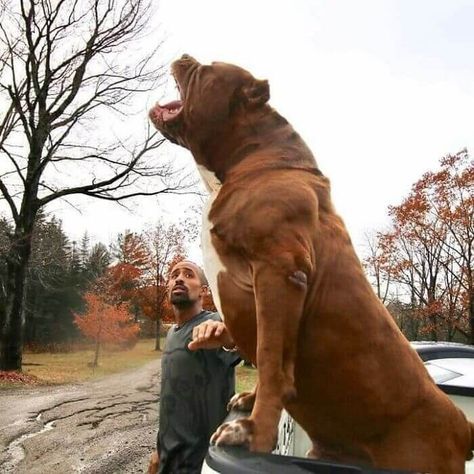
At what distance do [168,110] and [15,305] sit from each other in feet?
53.8

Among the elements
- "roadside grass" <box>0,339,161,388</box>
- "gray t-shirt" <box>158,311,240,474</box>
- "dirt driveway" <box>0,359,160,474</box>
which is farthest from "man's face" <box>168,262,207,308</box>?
"roadside grass" <box>0,339,161,388</box>

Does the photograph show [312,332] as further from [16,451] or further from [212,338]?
[16,451]

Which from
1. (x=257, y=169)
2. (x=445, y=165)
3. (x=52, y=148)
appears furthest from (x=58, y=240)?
(x=257, y=169)

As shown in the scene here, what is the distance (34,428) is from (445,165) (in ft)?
57.5

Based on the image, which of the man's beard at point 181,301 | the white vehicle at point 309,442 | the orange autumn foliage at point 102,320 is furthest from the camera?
the orange autumn foliage at point 102,320

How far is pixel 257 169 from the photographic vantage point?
133cm

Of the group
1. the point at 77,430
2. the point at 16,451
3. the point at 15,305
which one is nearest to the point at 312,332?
the point at 16,451

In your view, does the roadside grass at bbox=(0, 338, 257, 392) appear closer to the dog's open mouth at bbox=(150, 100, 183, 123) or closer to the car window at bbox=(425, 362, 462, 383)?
the car window at bbox=(425, 362, 462, 383)

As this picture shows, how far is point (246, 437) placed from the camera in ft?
3.58

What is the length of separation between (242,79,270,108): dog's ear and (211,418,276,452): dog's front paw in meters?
0.74

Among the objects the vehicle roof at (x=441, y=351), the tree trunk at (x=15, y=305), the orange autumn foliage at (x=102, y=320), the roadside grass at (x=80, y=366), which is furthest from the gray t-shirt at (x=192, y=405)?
the orange autumn foliage at (x=102, y=320)

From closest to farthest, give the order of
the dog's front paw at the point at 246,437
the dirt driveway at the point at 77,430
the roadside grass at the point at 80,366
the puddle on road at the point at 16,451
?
1. the dog's front paw at the point at 246,437
2. the puddle on road at the point at 16,451
3. the dirt driveway at the point at 77,430
4. the roadside grass at the point at 80,366

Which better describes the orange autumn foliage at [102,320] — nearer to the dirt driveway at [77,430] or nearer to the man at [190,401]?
the dirt driveway at [77,430]

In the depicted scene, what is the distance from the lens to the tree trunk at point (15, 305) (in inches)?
634
